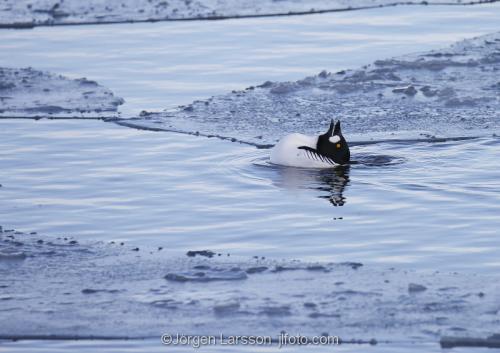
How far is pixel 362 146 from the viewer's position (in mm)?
12547

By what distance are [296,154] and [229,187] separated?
2.92ft

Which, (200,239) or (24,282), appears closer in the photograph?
(24,282)

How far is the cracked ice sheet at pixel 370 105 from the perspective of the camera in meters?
13.1

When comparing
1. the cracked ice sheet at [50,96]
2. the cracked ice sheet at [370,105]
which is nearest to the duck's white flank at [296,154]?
the cracked ice sheet at [370,105]

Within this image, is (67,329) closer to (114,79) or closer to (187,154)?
(187,154)

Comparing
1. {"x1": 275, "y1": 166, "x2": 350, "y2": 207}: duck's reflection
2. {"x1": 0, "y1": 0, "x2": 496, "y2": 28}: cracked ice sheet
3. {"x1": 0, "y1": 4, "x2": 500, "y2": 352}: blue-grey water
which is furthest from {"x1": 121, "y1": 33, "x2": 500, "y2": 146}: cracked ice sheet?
{"x1": 0, "y1": 0, "x2": 496, "y2": 28}: cracked ice sheet

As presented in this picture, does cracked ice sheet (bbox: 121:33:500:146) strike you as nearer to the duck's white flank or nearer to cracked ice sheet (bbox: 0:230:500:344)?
the duck's white flank

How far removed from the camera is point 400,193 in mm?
10883

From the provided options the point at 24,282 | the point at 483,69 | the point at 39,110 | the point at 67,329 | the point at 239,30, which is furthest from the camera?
the point at 239,30

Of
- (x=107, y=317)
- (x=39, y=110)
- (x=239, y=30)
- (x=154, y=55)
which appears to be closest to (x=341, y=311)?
(x=107, y=317)

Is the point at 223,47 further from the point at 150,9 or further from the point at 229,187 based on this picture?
the point at 229,187

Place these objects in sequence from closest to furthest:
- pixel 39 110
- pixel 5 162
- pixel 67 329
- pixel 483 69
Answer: pixel 67 329, pixel 5 162, pixel 39 110, pixel 483 69

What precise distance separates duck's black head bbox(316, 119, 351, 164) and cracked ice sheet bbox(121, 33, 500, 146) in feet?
3.55

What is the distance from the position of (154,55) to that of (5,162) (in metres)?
5.08
